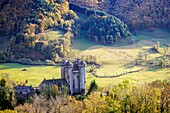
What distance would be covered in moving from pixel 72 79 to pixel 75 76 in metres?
1.26

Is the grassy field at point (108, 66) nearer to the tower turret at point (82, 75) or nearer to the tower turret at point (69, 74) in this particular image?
the tower turret at point (82, 75)

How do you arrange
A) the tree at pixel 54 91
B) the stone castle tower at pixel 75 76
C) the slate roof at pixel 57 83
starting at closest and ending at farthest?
the tree at pixel 54 91 → the slate roof at pixel 57 83 → the stone castle tower at pixel 75 76

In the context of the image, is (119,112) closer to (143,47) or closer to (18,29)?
(143,47)

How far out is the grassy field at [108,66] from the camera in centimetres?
13388

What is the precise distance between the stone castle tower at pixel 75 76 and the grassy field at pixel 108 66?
67.3 feet

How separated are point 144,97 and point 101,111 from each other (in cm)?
991

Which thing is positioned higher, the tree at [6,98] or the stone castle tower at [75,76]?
the stone castle tower at [75,76]

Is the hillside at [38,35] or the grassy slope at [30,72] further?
the hillside at [38,35]

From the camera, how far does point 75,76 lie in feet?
346

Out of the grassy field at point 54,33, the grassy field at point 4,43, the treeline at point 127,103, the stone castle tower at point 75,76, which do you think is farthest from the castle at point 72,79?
the grassy field at point 4,43

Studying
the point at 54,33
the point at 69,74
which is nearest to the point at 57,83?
the point at 69,74

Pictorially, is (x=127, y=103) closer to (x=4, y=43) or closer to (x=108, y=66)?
(x=108, y=66)

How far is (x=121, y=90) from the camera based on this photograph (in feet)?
263

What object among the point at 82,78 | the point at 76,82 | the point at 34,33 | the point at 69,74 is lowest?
the point at 76,82
